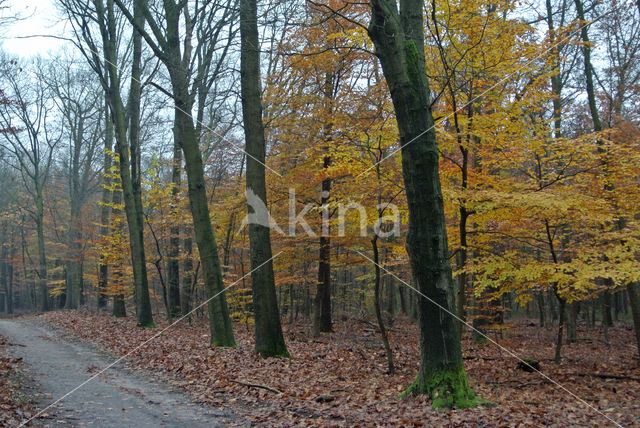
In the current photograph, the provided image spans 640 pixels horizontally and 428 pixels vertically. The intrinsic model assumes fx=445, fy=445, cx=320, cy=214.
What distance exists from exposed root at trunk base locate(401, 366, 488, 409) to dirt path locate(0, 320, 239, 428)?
8.64 feet

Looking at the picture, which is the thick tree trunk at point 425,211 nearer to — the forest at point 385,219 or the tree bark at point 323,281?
the forest at point 385,219

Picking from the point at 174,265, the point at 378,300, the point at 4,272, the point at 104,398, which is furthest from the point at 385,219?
the point at 4,272

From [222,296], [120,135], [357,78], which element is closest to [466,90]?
[357,78]

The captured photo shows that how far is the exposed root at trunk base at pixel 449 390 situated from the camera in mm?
5496

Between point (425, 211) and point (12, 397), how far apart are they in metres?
5.69

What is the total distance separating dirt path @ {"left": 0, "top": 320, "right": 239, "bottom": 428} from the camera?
5.22 m

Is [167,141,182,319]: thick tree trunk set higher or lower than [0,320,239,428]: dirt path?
higher

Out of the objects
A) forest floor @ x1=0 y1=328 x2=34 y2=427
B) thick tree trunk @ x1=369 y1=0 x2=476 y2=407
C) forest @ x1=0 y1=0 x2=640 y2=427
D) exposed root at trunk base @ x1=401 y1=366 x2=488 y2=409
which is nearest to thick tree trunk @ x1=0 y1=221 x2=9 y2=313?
forest @ x1=0 y1=0 x2=640 y2=427

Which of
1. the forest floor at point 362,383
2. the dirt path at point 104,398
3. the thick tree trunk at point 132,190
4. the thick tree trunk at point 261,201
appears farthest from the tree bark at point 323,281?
the dirt path at point 104,398

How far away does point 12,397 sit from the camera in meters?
5.55

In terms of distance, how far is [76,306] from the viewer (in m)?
27.3

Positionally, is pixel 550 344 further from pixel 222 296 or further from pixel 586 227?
pixel 222 296

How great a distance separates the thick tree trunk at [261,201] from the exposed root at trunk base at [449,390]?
13.5 feet

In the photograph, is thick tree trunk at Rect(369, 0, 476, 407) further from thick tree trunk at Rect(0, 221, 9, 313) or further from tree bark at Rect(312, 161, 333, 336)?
thick tree trunk at Rect(0, 221, 9, 313)
